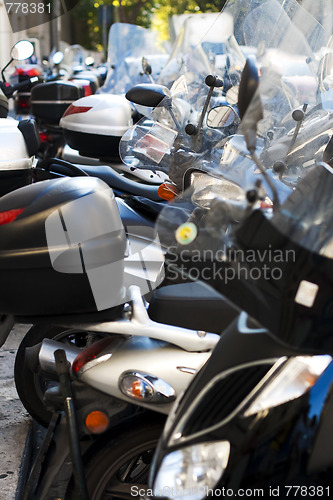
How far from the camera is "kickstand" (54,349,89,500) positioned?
2031mm

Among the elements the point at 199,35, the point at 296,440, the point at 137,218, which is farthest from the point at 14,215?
the point at 199,35

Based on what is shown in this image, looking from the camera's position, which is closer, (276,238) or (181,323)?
(276,238)

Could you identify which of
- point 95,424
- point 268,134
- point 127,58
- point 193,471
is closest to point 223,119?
point 268,134

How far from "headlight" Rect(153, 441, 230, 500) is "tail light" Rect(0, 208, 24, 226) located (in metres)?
0.86

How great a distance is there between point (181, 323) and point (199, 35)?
12.7 feet

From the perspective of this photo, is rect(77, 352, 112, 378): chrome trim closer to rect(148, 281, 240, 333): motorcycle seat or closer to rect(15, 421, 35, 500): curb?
rect(148, 281, 240, 333): motorcycle seat

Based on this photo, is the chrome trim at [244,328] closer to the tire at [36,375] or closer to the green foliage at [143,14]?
the tire at [36,375]

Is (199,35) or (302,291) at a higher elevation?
(302,291)

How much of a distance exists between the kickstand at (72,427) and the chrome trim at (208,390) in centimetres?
42

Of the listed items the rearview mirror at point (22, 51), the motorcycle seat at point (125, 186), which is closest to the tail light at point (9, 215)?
the motorcycle seat at point (125, 186)

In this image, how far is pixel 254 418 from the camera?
1.72 metres

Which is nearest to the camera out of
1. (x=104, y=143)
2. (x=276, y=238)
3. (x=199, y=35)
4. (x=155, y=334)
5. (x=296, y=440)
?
(x=276, y=238)

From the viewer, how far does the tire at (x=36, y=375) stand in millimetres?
3006

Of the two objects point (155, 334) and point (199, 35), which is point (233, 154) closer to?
point (155, 334)
